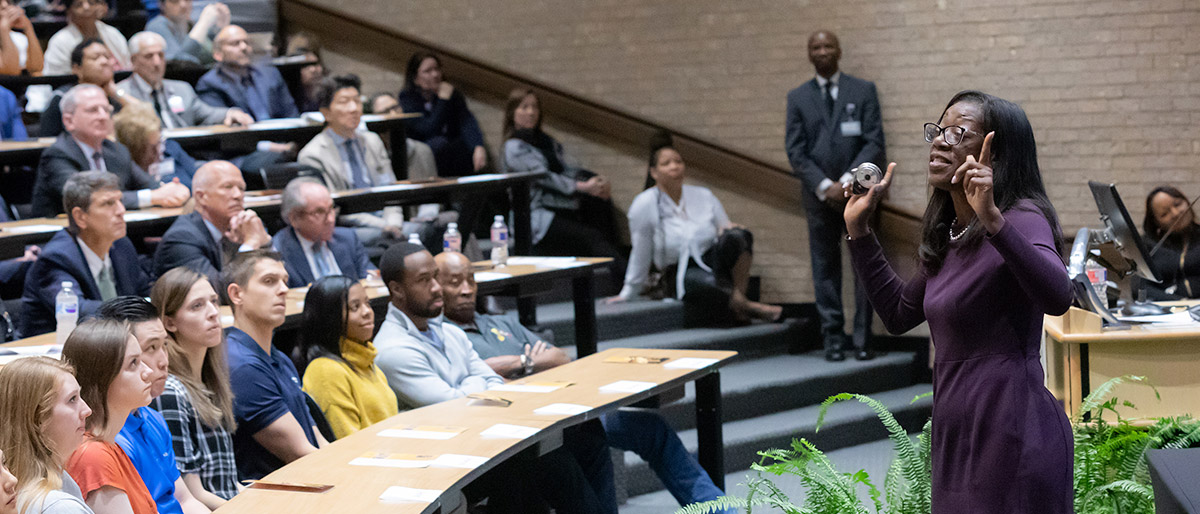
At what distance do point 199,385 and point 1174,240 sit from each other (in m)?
4.75

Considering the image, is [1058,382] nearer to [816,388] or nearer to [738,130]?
[816,388]

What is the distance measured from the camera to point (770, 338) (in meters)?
6.61

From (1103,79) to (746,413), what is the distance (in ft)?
8.79

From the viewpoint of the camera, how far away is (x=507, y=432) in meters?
3.38

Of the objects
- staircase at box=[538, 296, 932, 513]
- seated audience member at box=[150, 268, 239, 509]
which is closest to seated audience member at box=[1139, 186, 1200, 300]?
staircase at box=[538, 296, 932, 513]

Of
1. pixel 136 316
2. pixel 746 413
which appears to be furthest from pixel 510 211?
pixel 136 316

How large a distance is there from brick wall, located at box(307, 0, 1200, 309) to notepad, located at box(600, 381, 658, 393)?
11.0 ft

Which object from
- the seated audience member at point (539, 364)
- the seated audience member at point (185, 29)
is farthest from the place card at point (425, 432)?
the seated audience member at point (185, 29)

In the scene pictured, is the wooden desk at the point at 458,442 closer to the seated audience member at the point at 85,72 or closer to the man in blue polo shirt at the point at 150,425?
the man in blue polo shirt at the point at 150,425

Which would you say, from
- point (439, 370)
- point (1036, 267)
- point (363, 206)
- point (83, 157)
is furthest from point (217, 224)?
point (1036, 267)

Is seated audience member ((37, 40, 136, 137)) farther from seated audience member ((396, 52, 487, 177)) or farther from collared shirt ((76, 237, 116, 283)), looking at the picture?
seated audience member ((396, 52, 487, 177))

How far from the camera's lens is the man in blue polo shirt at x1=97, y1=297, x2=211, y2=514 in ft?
9.05

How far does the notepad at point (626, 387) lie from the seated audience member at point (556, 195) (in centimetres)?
293

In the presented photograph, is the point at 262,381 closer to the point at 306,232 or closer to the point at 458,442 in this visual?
the point at 458,442
